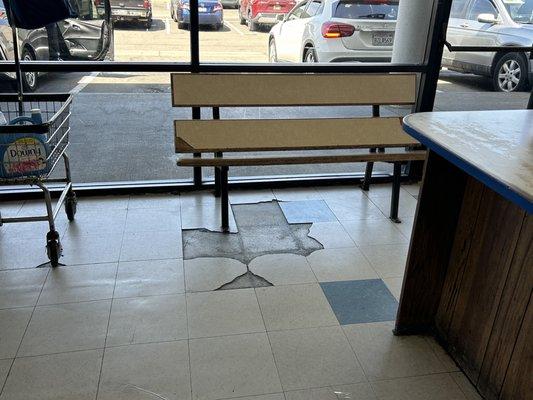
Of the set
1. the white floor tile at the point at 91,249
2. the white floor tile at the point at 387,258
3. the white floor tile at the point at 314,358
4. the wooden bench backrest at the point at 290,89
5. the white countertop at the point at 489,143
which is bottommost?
the white floor tile at the point at 91,249

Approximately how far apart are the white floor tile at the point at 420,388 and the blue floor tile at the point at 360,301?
0.37 m

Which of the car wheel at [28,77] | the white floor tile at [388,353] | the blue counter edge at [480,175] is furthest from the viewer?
the car wheel at [28,77]

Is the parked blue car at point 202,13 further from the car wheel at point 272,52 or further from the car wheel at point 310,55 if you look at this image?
the car wheel at point 310,55

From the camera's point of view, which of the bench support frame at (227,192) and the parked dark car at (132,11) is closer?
the bench support frame at (227,192)

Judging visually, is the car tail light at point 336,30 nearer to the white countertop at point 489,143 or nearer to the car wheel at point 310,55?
the car wheel at point 310,55

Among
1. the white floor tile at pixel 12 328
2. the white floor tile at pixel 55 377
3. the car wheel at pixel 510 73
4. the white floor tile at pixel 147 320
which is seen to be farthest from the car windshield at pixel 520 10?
the white floor tile at pixel 12 328

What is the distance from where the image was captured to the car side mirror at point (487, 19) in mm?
3414

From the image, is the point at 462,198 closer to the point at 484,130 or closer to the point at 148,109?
the point at 484,130

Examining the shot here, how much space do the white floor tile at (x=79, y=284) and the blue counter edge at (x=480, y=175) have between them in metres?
1.59

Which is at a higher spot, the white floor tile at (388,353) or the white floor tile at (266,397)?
the white floor tile at (388,353)

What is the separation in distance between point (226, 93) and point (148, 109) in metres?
1.10

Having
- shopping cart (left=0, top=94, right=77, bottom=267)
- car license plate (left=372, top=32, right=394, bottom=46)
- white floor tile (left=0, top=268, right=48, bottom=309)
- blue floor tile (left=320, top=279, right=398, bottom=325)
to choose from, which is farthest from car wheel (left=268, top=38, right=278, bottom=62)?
white floor tile (left=0, top=268, right=48, bottom=309)

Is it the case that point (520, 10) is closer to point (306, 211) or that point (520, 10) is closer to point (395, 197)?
point (395, 197)

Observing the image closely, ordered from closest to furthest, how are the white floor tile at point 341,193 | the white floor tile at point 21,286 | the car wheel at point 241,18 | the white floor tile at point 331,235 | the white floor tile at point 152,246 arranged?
the white floor tile at point 21,286 < the white floor tile at point 152,246 < the white floor tile at point 331,235 < the car wheel at point 241,18 < the white floor tile at point 341,193
